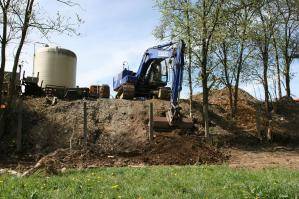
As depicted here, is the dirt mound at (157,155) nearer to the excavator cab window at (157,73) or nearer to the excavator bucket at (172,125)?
the excavator bucket at (172,125)

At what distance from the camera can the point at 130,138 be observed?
83.1ft

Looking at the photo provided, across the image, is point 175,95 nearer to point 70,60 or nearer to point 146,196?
point 70,60

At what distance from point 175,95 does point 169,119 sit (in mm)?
1330

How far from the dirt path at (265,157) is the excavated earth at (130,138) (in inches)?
1.8

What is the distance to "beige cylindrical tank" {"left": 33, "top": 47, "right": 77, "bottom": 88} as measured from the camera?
110ft

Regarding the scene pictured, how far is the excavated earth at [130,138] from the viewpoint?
2183 cm

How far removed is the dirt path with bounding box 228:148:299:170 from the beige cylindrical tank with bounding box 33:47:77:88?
13678 millimetres

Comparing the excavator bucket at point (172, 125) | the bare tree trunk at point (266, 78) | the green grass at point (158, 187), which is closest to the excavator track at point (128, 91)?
the excavator bucket at point (172, 125)

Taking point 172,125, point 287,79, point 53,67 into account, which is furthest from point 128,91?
point 287,79

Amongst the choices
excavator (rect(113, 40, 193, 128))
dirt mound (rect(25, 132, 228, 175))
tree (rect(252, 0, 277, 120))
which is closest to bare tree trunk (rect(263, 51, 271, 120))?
tree (rect(252, 0, 277, 120))

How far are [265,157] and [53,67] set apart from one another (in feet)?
54.1

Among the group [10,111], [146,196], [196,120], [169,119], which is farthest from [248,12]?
[146,196]

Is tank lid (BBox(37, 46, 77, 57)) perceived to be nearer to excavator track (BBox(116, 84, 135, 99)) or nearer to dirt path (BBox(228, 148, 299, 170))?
excavator track (BBox(116, 84, 135, 99))

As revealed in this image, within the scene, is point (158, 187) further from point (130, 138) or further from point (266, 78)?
point (266, 78)
